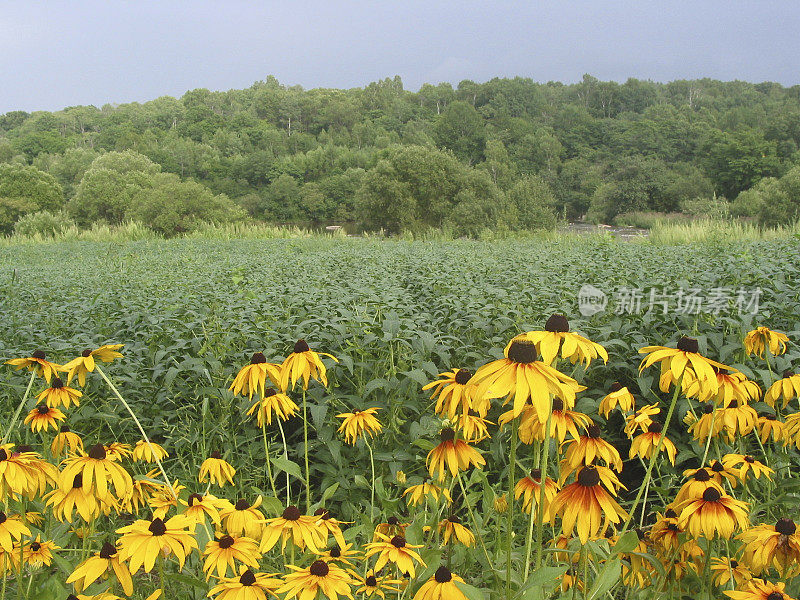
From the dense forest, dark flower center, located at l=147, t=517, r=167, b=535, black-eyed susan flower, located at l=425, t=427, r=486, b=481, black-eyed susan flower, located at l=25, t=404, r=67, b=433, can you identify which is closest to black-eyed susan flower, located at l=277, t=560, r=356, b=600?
dark flower center, located at l=147, t=517, r=167, b=535

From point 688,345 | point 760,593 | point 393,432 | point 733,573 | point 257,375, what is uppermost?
point 688,345

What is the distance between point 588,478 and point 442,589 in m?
0.32

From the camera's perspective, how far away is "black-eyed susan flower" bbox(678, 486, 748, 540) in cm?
104

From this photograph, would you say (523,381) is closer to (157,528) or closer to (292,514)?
(292,514)

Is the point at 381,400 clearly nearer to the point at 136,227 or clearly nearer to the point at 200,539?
the point at 200,539

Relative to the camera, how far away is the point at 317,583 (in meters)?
0.92

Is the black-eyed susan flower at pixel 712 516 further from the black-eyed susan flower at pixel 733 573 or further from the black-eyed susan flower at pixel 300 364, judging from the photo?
the black-eyed susan flower at pixel 300 364

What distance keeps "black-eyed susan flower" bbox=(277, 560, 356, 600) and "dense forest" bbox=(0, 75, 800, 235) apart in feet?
86.5

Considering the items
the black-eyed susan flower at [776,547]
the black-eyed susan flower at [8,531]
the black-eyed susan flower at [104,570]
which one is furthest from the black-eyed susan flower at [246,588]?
the black-eyed susan flower at [776,547]

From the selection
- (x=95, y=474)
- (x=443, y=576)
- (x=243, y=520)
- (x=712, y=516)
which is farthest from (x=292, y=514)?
(x=712, y=516)

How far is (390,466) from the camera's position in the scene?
7.86 ft

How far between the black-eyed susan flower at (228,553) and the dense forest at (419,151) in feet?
86.2

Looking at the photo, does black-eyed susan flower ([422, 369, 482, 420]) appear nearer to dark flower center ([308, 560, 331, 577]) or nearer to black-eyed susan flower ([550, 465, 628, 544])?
black-eyed susan flower ([550, 465, 628, 544])

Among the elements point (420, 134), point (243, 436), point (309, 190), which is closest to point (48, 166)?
point (309, 190)
